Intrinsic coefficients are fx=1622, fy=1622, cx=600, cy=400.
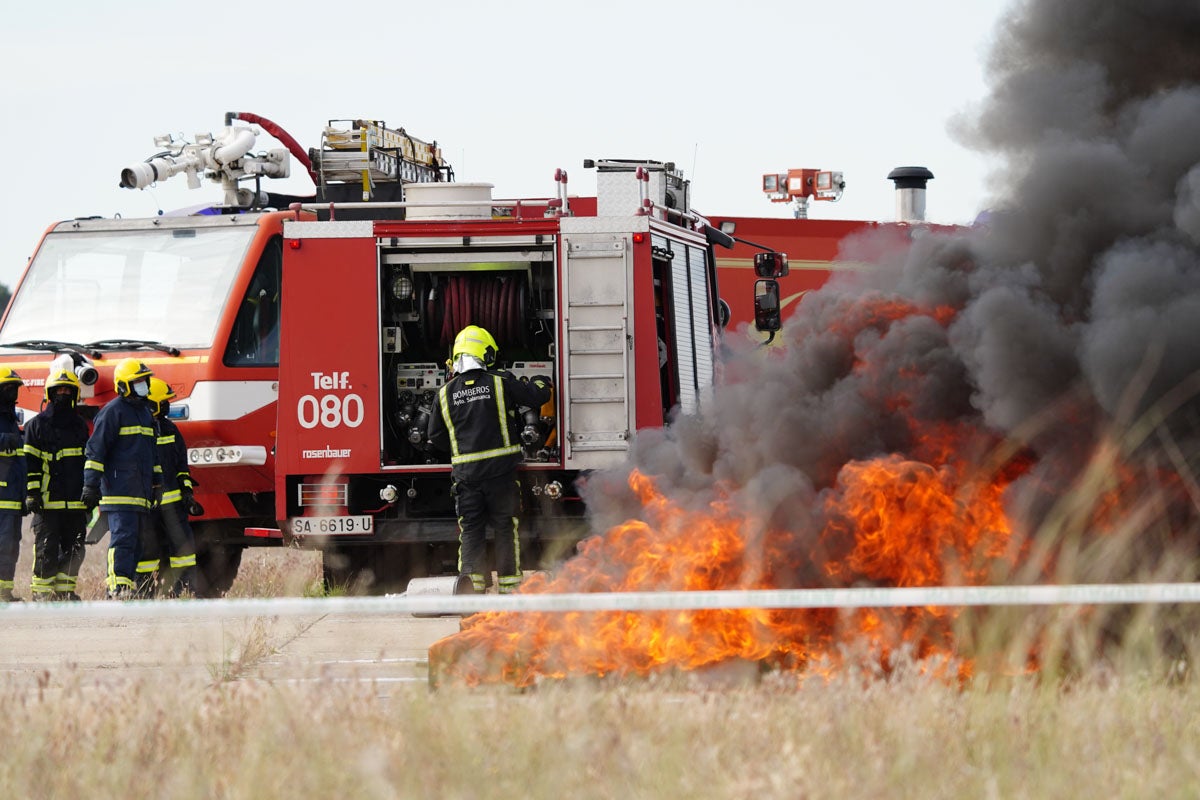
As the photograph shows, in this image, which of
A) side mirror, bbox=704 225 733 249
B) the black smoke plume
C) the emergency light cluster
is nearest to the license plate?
the emergency light cluster

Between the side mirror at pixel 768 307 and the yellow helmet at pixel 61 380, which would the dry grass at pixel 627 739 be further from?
the side mirror at pixel 768 307

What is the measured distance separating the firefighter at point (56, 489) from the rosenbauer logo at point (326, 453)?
1939 millimetres

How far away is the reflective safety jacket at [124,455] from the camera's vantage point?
11070 mm

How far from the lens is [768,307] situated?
1312cm

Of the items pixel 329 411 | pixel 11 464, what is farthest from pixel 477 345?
pixel 11 464

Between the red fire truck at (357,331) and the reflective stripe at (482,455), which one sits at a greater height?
the red fire truck at (357,331)

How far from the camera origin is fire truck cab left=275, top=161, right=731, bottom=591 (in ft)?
35.6

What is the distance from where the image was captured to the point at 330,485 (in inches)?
430

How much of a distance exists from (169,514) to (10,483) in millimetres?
1485

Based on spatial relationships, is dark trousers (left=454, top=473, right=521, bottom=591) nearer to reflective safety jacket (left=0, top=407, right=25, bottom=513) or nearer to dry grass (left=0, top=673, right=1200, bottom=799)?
reflective safety jacket (left=0, top=407, right=25, bottom=513)

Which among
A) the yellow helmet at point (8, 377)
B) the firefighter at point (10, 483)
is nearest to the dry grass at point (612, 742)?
the yellow helmet at point (8, 377)

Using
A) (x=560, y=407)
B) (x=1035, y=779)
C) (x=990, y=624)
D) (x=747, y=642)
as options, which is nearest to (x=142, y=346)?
(x=560, y=407)

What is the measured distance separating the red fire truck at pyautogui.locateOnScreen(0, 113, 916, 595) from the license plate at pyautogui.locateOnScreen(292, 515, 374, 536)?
2cm

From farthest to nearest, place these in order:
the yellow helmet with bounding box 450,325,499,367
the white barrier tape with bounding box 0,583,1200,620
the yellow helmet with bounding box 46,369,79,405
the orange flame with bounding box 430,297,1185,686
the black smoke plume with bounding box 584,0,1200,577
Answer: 1. the yellow helmet with bounding box 46,369,79,405
2. the yellow helmet with bounding box 450,325,499,367
3. the black smoke plume with bounding box 584,0,1200,577
4. the orange flame with bounding box 430,297,1185,686
5. the white barrier tape with bounding box 0,583,1200,620
